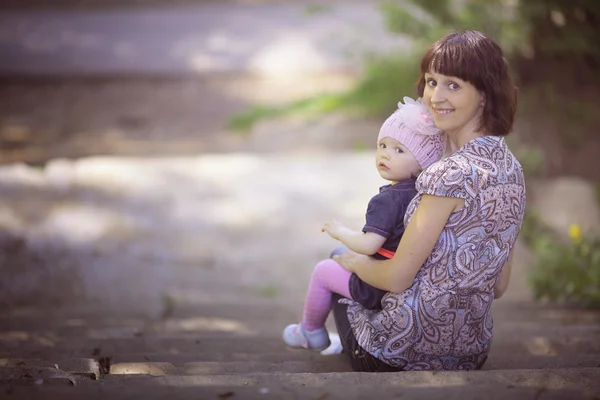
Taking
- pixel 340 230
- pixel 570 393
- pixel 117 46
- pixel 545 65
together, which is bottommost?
pixel 570 393

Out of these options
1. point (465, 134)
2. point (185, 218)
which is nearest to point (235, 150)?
point (185, 218)

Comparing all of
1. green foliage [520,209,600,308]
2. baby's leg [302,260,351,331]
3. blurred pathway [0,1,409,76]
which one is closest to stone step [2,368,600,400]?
baby's leg [302,260,351,331]

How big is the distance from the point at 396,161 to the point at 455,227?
0.32 m

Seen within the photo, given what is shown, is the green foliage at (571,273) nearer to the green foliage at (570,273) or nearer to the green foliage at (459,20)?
the green foliage at (570,273)

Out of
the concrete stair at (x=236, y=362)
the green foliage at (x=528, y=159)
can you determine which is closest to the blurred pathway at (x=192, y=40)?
the green foliage at (x=528, y=159)

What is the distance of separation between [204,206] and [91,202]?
0.96m

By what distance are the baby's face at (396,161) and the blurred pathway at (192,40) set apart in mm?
6369

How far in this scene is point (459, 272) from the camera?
2.36 metres

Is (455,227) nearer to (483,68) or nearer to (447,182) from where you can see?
(447,182)

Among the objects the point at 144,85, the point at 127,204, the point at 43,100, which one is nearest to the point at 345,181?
the point at 127,204

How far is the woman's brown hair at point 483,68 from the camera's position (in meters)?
2.29

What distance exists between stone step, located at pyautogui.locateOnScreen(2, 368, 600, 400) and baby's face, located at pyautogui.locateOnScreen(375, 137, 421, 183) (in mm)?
704

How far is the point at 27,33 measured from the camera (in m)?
10.3

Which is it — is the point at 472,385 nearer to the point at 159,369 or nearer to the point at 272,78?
the point at 159,369
